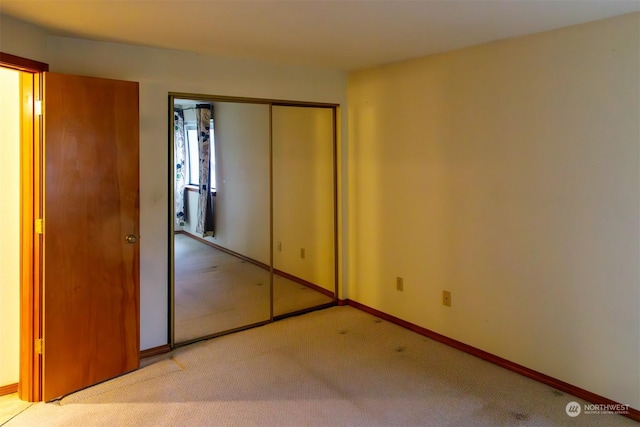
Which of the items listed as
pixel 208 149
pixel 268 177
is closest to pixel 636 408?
pixel 268 177

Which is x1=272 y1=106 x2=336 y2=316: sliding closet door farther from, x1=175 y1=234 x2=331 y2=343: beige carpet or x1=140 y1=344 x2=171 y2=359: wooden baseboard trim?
x1=140 y1=344 x2=171 y2=359: wooden baseboard trim

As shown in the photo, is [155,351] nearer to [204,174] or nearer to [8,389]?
[8,389]

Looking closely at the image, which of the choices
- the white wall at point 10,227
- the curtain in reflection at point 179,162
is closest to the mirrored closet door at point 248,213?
the curtain in reflection at point 179,162

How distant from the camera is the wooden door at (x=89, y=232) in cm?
269

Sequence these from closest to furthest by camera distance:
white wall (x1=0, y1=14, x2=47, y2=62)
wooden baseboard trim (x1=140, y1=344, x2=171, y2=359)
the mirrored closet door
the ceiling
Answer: the ceiling → white wall (x1=0, y1=14, x2=47, y2=62) → wooden baseboard trim (x1=140, y1=344, x2=171, y2=359) → the mirrored closet door

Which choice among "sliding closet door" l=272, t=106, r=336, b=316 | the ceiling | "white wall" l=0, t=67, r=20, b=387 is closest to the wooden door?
"white wall" l=0, t=67, r=20, b=387

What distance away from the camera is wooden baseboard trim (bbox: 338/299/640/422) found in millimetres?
2682

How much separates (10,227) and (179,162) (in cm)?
119

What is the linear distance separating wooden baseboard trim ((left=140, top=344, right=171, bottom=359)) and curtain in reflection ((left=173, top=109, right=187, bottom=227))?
92 cm

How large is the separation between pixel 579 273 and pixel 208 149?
9.15ft

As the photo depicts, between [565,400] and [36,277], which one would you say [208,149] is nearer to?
[36,277]

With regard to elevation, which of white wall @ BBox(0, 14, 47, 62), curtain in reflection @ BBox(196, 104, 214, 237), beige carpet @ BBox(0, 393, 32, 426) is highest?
white wall @ BBox(0, 14, 47, 62)

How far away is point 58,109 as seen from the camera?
105 inches

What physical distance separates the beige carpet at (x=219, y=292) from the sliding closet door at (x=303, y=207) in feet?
0.07
